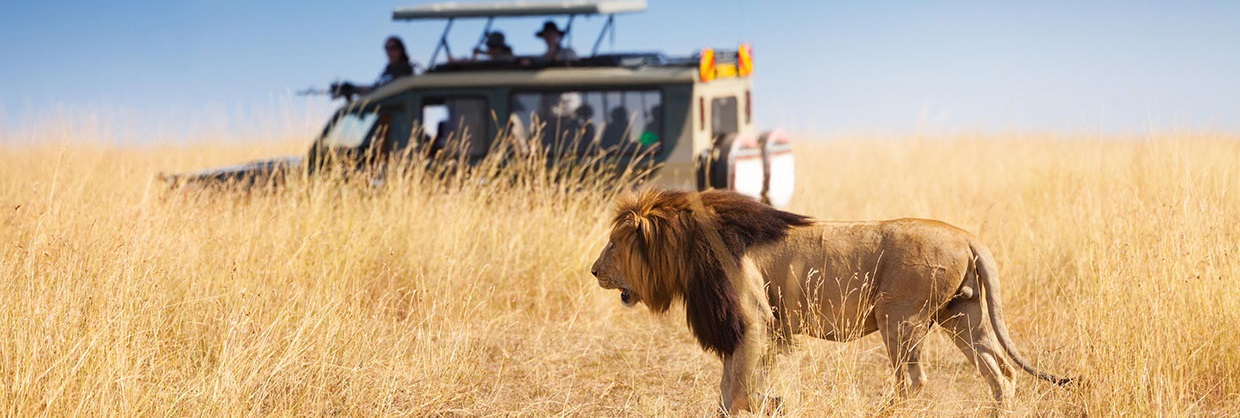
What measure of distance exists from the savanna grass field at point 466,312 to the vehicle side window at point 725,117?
1.73m

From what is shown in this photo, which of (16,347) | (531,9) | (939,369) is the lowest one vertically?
(939,369)

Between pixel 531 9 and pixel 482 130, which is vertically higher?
pixel 531 9

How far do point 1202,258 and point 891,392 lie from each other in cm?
194

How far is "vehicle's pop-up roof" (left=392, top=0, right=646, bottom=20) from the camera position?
30.9 ft

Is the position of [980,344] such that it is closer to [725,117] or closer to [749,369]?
[749,369]

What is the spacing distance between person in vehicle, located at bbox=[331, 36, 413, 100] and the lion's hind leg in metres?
6.59

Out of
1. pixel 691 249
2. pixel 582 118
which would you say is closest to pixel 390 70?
pixel 582 118

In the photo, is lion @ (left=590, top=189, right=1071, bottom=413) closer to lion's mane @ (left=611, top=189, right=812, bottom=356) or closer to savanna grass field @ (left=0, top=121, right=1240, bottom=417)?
lion's mane @ (left=611, top=189, right=812, bottom=356)

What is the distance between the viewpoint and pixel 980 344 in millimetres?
4184

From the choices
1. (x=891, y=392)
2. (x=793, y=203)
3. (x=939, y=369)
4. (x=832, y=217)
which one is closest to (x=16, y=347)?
(x=891, y=392)

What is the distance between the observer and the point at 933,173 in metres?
13.6

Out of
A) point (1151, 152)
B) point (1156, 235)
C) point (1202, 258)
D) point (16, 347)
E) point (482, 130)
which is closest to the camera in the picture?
point (16, 347)

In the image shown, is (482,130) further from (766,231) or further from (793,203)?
(766,231)

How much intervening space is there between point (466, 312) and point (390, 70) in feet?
14.6
